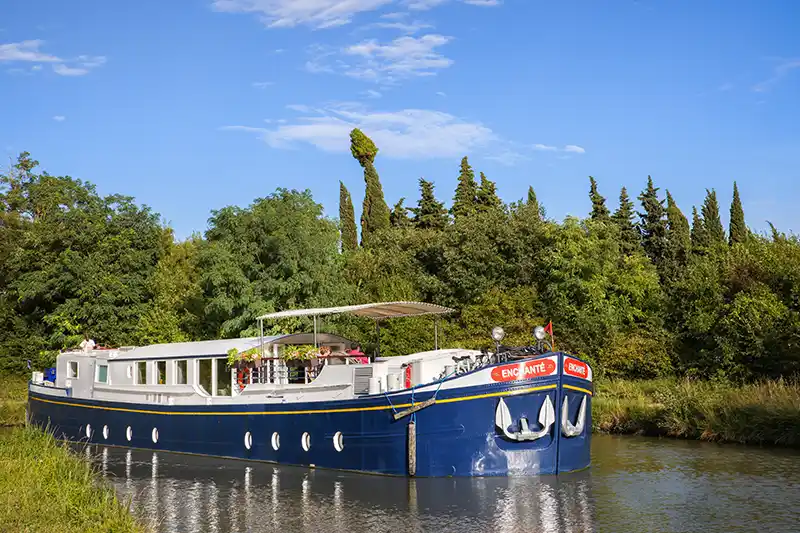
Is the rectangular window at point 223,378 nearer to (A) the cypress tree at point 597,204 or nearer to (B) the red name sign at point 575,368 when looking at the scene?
(B) the red name sign at point 575,368

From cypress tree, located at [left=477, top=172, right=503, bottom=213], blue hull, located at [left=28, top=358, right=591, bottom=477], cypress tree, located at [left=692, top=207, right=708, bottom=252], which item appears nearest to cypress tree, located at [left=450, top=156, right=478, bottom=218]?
cypress tree, located at [left=477, top=172, right=503, bottom=213]

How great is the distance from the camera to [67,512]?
13609mm

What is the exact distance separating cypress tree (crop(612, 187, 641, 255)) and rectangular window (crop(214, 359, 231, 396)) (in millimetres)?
27893

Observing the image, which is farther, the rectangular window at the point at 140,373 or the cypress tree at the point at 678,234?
the cypress tree at the point at 678,234

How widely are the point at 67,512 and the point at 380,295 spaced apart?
91.0 ft

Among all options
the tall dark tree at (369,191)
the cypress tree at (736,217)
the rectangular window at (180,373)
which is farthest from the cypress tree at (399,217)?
the rectangular window at (180,373)

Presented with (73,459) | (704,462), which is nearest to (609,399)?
(704,462)

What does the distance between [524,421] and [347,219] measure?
4238cm

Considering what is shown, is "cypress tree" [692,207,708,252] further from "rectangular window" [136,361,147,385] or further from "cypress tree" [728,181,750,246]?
"rectangular window" [136,361,147,385]

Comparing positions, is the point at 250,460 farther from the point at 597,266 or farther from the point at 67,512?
the point at 597,266

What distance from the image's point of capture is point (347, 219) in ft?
197

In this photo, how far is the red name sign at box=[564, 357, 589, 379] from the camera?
19.2 m

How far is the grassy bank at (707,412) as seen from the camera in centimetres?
2434

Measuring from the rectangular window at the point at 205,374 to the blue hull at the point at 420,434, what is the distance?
87 cm
